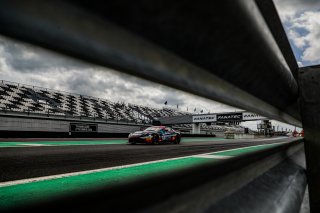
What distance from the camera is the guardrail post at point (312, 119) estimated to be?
171 cm

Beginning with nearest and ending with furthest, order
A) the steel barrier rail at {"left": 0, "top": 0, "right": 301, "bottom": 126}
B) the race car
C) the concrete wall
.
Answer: the steel barrier rail at {"left": 0, "top": 0, "right": 301, "bottom": 126}
the race car
the concrete wall

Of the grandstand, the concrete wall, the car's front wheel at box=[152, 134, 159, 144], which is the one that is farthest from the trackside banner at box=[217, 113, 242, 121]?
the car's front wheel at box=[152, 134, 159, 144]

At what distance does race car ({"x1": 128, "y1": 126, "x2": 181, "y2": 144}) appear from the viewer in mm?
12422

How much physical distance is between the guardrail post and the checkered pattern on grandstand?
29.7 m

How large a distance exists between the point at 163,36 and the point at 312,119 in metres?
1.52

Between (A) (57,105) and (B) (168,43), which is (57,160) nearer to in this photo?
(B) (168,43)

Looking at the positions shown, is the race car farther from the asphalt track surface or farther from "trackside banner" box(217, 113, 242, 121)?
"trackside banner" box(217, 113, 242, 121)

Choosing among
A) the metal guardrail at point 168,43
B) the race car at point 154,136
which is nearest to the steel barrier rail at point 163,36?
the metal guardrail at point 168,43

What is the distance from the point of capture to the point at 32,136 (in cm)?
1867

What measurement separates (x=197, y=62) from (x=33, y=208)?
592 millimetres

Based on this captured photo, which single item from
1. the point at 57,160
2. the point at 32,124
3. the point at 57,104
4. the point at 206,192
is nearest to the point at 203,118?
the point at 57,104

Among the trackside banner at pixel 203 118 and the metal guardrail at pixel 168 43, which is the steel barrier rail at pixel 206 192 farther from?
the trackside banner at pixel 203 118

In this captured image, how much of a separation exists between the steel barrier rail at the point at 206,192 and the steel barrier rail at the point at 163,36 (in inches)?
11.6

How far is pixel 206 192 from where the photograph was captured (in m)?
0.84
